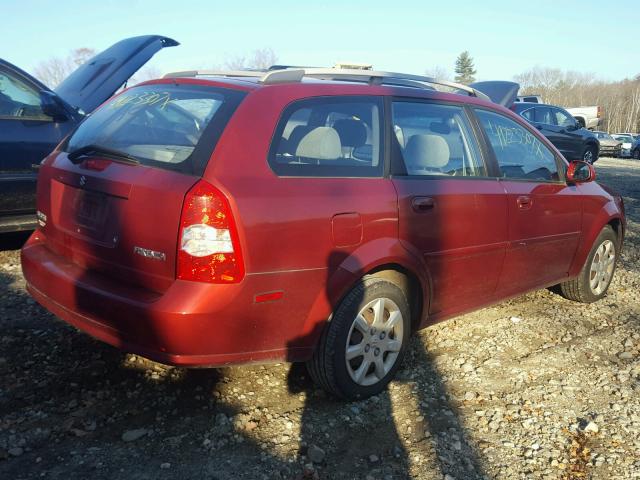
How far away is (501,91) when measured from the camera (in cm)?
928

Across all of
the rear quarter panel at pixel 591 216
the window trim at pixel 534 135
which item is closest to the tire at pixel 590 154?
the rear quarter panel at pixel 591 216

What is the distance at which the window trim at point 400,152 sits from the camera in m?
3.24

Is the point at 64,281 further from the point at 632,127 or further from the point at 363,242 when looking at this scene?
the point at 632,127

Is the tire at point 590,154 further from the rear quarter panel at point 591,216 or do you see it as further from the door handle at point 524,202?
the door handle at point 524,202

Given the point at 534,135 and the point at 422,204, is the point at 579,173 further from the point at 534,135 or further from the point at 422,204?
the point at 422,204

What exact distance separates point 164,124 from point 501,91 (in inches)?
295

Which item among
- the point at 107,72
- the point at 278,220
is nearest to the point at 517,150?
the point at 278,220

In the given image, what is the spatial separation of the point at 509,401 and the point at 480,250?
0.91m

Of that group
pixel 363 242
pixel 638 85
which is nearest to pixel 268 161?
pixel 363 242

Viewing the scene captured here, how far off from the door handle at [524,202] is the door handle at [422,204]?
2.98ft

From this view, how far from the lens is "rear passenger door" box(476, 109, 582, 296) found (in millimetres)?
3936

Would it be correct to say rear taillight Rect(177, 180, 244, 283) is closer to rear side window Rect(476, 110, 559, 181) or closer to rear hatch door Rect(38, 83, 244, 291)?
rear hatch door Rect(38, 83, 244, 291)

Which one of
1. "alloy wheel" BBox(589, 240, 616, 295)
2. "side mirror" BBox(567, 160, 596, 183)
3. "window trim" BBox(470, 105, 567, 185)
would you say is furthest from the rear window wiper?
"alloy wheel" BBox(589, 240, 616, 295)

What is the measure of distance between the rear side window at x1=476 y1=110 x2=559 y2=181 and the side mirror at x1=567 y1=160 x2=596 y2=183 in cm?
12
